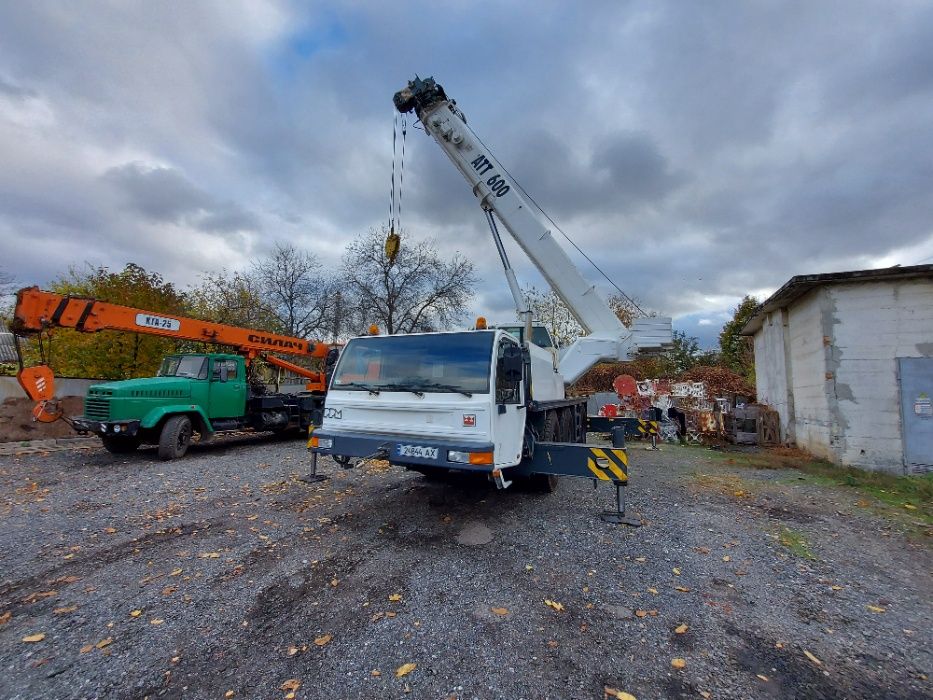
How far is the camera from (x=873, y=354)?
28.9 feet

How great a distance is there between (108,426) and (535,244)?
9688mm

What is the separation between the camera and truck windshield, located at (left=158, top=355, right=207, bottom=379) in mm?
10523

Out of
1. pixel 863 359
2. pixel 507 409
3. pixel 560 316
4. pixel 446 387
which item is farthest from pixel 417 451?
pixel 560 316

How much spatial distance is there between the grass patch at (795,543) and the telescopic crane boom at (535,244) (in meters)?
4.90

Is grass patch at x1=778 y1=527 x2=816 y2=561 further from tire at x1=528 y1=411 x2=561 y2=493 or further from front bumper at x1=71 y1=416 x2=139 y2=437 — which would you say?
front bumper at x1=71 y1=416 x2=139 y2=437

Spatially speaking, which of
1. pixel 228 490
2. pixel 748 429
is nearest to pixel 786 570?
pixel 228 490

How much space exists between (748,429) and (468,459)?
442 inches

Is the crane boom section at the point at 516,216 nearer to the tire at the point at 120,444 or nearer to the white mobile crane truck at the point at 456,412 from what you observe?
the white mobile crane truck at the point at 456,412

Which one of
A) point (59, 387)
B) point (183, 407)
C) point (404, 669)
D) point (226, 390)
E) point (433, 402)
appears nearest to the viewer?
point (404, 669)

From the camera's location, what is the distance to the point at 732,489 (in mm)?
7352

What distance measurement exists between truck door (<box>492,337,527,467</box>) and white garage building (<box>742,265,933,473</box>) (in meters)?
7.90

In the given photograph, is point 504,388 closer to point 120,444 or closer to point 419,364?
point 419,364

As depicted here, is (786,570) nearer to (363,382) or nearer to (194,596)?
(363,382)

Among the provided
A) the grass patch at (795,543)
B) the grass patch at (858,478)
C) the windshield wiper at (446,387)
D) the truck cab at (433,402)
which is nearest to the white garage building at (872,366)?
the grass patch at (858,478)
